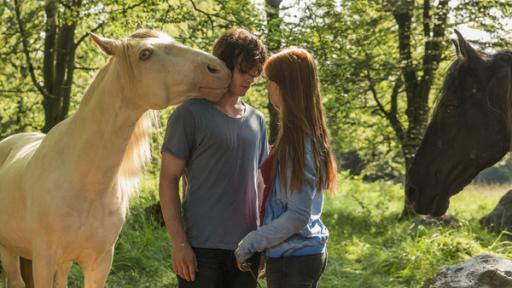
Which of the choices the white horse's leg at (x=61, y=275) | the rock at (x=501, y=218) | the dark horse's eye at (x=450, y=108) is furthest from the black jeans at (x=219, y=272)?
the rock at (x=501, y=218)

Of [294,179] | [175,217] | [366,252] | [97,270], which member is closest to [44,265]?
[97,270]

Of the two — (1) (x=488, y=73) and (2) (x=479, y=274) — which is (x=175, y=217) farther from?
(2) (x=479, y=274)

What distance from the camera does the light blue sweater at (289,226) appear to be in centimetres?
238

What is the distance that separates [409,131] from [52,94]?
5.69 meters

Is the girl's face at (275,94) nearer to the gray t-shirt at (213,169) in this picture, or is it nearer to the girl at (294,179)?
the girl at (294,179)

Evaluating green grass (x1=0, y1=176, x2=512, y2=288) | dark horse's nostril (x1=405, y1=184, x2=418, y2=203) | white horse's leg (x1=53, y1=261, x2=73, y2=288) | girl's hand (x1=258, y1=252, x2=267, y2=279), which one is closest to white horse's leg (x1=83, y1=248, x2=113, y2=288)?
white horse's leg (x1=53, y1=261, x2=73, y2=288)

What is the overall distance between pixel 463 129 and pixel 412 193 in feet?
1.61

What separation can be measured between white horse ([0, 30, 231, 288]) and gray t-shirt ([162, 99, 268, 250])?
0.12 meters

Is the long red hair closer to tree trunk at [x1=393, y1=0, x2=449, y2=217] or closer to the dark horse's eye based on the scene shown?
the dark horse's eye

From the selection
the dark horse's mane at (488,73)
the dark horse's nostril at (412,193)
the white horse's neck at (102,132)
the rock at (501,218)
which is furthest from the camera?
the rock at (501,218)

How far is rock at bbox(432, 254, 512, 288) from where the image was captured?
3.77m

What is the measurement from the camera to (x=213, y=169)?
2.68 meters

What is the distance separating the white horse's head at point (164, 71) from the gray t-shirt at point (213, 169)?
3.2 inches

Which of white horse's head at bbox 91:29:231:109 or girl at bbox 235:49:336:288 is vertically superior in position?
white horse's head at bbox 91:29:231:109
